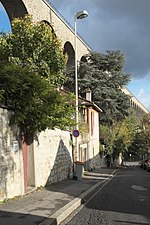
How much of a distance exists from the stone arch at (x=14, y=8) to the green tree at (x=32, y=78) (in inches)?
445

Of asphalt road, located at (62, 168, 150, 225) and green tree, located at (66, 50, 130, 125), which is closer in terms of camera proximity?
asphalt road, located at (62, 168, 150, 225)

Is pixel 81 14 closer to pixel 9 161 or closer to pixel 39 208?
pixel 9 161

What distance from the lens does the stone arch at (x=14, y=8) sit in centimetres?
2938

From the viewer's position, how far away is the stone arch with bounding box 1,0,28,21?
29375 mm

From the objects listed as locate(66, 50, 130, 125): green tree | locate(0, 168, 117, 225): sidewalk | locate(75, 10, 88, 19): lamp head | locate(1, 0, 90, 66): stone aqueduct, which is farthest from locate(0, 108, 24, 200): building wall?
locate(66, 50, 130, 125): green tree

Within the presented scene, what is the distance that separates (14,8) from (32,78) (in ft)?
64.0

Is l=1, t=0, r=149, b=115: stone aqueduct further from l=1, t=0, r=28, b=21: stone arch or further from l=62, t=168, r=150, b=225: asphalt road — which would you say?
l=62, t=168, r=150, b=225: asphalt road

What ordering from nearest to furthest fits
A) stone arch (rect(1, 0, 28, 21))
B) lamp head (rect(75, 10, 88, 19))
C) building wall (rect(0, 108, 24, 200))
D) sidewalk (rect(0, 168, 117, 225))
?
sidewalk (rect(0, 168, 117, 225)) < building wall (rect(0, 108, 24, 200)) < lamp head (rect(75, 10, 88, 19)) < stone arch (rect(1, 0, 28, 21))

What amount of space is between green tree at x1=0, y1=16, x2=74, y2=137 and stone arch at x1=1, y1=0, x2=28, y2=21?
445 inches

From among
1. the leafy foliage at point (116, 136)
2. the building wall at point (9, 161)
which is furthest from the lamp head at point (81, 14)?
the leafy foliage at point (116, 136)

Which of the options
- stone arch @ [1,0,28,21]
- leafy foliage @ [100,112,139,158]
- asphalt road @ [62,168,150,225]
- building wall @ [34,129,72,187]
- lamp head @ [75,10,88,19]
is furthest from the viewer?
leafy foliage @ [100,112,139,158]

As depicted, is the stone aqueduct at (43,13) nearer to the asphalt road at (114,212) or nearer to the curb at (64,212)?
the curb at (64,212)

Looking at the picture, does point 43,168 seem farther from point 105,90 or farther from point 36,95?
point 105,90

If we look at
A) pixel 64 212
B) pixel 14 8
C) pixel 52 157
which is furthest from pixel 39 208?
pixel 14 8
